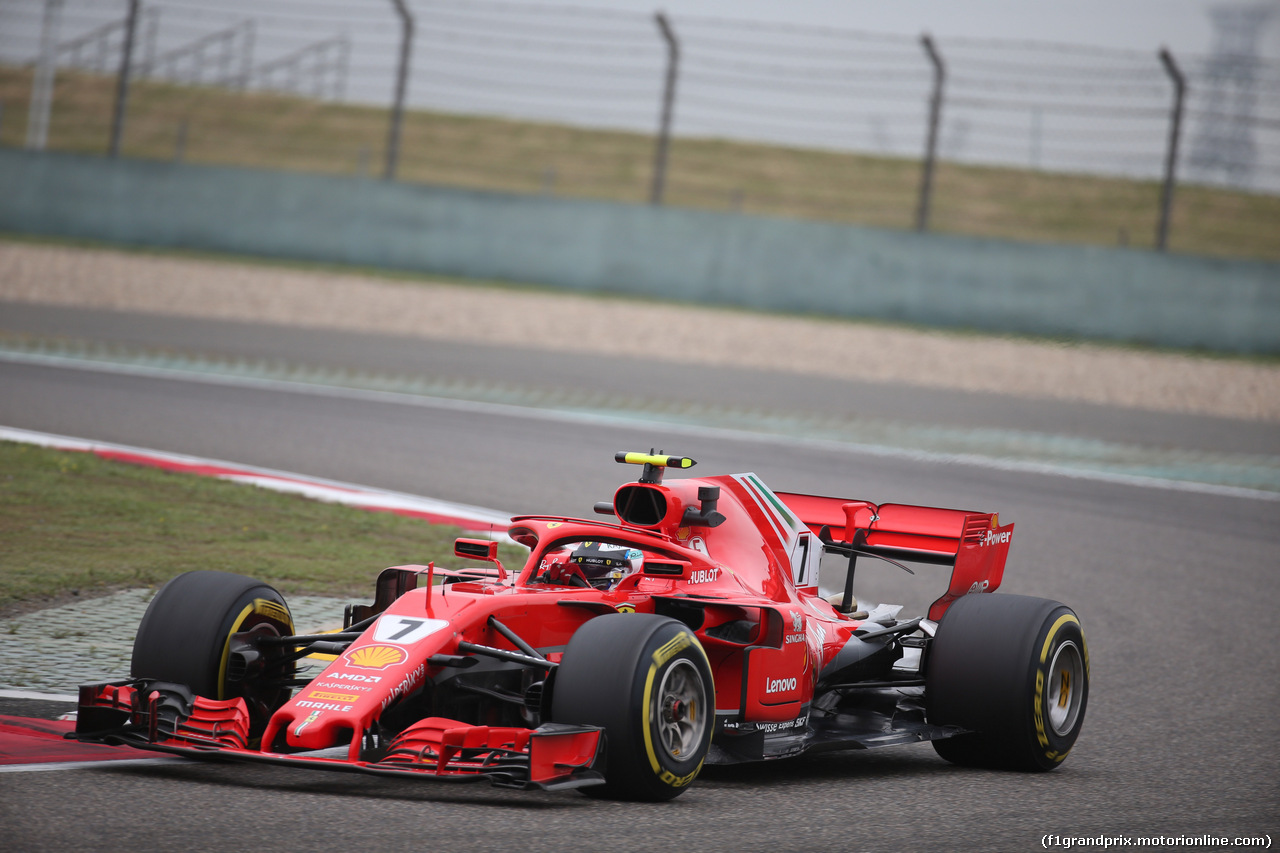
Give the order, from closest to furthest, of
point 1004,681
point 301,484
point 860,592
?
1. point 1004,681
2. point 860,592
3. point 301,484

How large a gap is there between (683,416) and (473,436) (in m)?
2.78

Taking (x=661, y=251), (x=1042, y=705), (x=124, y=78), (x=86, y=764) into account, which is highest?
(x=124, y=78)

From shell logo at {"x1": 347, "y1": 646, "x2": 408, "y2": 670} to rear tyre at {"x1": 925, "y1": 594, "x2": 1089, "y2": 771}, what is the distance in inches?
87.5

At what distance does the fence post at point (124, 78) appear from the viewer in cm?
2212

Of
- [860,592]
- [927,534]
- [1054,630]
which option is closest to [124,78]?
[860,592]

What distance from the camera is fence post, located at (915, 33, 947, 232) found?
20.3 m

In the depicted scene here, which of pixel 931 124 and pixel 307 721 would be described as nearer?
pixel 307 721

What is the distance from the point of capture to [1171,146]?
784 inches

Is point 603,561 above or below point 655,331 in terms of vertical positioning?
below

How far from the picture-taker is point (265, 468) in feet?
38.9

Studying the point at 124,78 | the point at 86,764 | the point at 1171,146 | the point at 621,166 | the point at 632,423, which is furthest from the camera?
the point at 621,166

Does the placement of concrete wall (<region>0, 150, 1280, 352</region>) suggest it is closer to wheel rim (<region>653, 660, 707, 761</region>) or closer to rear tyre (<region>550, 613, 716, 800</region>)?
wheel rim (<region>653, 660, 707, 761</region>)

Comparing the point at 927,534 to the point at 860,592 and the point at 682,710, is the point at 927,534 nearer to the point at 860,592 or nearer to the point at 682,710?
the point at 682,710

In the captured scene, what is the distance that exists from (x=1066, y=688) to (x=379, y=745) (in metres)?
2.89
